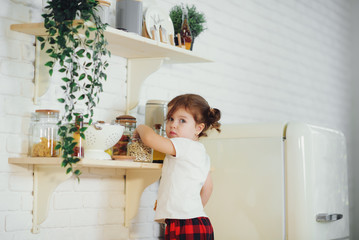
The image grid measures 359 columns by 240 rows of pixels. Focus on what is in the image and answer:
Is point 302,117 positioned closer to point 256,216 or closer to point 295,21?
point 295,21

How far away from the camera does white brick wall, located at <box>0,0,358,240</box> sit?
1.87 meters

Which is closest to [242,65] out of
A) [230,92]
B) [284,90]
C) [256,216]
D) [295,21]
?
[230,92]

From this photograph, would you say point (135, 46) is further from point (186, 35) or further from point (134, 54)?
point (186, 35)

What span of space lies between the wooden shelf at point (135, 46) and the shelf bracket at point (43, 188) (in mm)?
531

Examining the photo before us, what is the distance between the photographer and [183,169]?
2.02 m

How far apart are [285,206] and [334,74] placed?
2462 mm

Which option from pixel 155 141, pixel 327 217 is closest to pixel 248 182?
pixel 327 217

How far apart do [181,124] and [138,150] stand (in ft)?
0.72

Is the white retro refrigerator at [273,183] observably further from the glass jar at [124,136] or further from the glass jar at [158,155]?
the glass jar at [124,136]

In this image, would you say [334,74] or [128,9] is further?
[334,74]

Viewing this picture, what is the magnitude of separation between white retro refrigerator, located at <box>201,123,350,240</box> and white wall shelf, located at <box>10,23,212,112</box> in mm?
483

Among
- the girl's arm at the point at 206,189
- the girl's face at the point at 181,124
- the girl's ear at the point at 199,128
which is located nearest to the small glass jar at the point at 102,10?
the girl's face at the point at 181,124

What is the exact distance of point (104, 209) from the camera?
2.25 meters

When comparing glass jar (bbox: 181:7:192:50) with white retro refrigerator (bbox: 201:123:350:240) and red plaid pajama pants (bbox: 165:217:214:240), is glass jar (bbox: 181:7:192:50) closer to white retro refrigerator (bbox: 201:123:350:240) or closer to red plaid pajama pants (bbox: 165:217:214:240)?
white retro refrigerator (bbox: 201:123:350:240)
